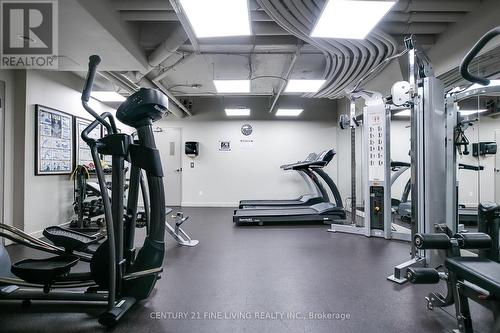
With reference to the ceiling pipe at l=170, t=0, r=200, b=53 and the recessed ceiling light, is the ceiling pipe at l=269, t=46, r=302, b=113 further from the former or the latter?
the ceiling pipe at l=170, t=0, r=200, b=53

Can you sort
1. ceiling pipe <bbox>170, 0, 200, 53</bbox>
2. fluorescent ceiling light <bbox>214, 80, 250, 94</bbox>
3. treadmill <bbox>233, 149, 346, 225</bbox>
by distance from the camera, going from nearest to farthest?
ceiling pipe <bbox>170, 0, 200, 53</bbox>, fluorescent ceiling light <bbox>214, 80, 250, 94</bbox>, treadmill <bbox>233, 149, 346, 225</bbox>

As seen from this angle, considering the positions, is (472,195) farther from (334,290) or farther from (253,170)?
(253,170)

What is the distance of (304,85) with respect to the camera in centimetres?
530

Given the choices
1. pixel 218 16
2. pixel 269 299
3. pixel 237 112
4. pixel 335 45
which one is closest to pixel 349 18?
pixel 335 45

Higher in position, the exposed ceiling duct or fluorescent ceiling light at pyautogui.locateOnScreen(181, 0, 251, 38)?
the exposed ceiling duct

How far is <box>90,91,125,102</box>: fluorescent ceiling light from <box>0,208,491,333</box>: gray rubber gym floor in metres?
3.27

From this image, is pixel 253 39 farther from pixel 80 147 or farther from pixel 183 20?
pixel 80 147

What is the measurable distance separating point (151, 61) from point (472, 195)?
517 cm

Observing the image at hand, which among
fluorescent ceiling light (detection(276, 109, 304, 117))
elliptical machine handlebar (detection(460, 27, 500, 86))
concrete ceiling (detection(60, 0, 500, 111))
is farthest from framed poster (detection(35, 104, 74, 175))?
elliptical machine handlebar (detection(460, 27, 500, 86))

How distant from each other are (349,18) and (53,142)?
195 inches

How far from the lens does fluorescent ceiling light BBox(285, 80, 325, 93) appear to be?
505cm

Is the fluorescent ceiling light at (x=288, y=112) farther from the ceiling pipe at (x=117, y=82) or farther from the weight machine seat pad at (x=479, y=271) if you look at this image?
the weight machine seat pad at (x=479, y=271)

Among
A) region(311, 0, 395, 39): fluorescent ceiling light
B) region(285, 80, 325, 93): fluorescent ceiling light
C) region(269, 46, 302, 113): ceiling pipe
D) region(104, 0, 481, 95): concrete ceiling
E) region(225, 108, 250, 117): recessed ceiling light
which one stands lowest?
region(225, 108, 250, 117): recessed ceiling light

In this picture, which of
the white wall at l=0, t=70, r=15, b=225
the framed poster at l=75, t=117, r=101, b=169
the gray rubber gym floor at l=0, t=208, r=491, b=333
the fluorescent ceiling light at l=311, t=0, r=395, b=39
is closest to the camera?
the gray rubber gym floor at l=0, t=208, r=491, b=333
